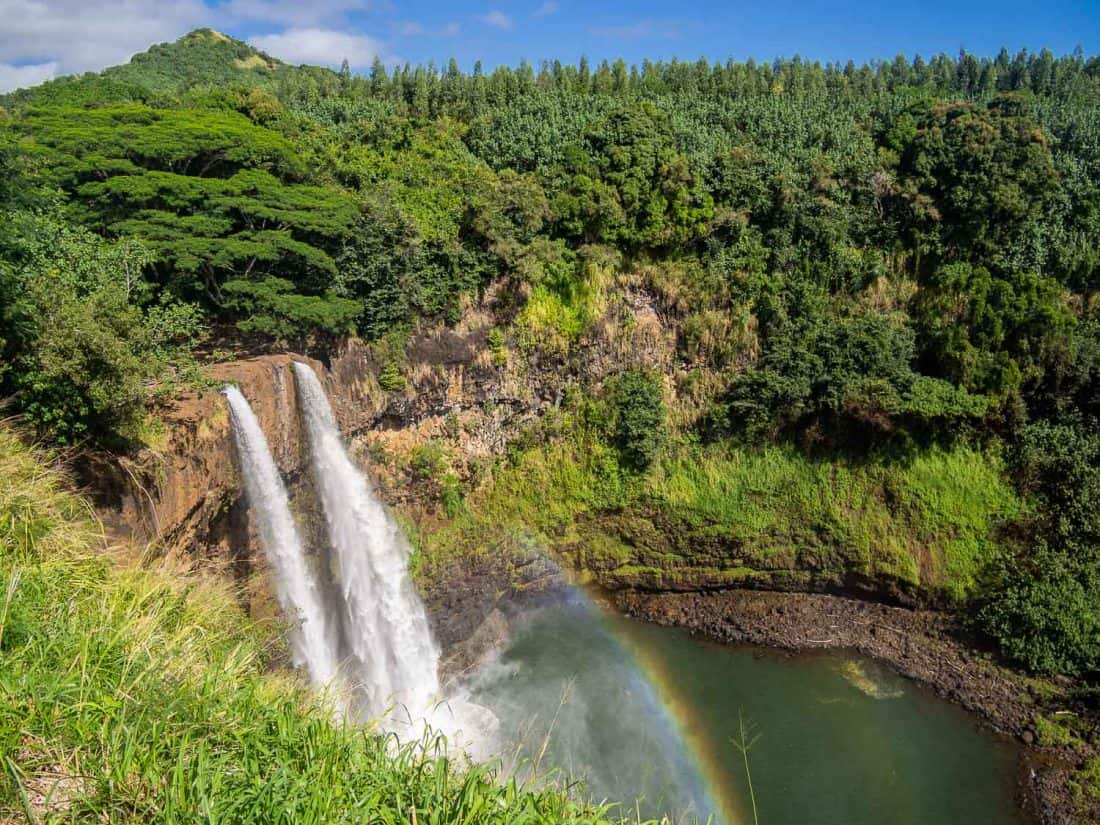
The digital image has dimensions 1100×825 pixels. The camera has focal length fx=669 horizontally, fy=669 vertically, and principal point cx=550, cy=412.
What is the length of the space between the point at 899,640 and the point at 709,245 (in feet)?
37.1

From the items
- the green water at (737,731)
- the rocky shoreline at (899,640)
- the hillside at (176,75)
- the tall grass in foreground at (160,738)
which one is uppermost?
the hillside at (176,75)

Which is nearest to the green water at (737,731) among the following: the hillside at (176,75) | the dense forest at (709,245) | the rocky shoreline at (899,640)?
the rocky shoreline at (899,640)

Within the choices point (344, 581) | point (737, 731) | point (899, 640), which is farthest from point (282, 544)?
point (899, 640)

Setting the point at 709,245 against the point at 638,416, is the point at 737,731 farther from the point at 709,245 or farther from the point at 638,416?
the point at 709,245

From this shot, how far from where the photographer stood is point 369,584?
1425 cm

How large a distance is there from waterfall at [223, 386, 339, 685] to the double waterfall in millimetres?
17

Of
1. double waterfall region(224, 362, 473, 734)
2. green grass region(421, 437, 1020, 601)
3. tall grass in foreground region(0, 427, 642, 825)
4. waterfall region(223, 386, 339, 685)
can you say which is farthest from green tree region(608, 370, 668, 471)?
tall grass in foreground region(0, 427, 642, 825)

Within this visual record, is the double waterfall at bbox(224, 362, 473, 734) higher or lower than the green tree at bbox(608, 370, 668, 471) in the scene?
lower

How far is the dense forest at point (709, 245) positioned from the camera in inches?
560

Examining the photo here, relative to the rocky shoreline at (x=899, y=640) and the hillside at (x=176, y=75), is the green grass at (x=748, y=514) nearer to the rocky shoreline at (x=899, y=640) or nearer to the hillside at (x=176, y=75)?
the rocky shoreline at (x=899, y=640)

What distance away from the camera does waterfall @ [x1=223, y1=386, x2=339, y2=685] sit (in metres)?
11.3

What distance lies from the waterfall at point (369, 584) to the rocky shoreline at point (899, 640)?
5534 millimetres

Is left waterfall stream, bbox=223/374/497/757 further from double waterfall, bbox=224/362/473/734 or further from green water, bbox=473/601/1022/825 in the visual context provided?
green water, bbox=473/601/1022/825

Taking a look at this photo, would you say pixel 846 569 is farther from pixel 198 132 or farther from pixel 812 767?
pixel 198 132
